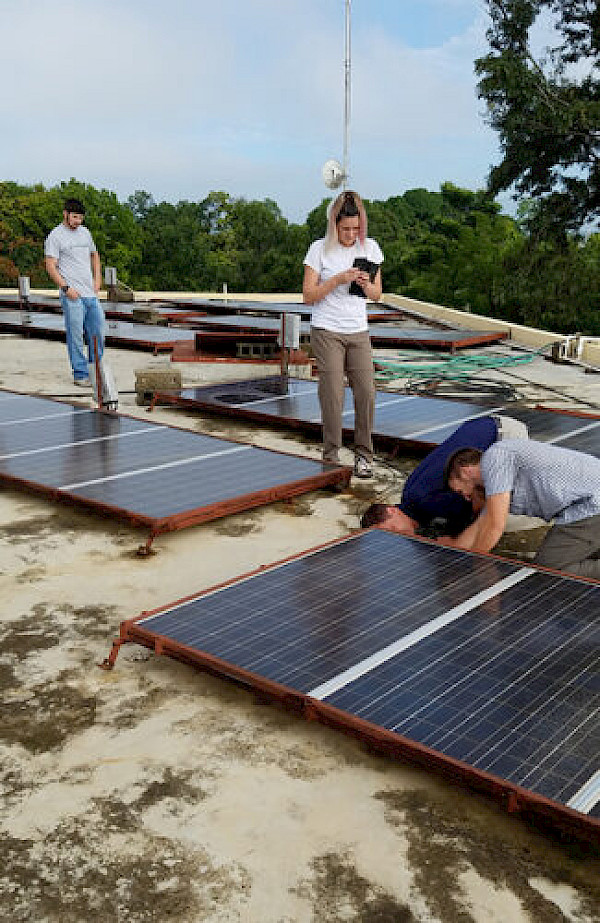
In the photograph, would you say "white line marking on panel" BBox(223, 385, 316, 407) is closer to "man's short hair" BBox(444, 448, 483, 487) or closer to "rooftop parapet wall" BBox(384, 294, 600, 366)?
"man's short hair" BBox(444, 448, 483, 487)

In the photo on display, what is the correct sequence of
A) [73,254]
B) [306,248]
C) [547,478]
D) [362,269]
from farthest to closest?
[306,248], [73,254], [362,269], [547,478]

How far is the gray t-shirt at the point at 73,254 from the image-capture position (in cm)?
986

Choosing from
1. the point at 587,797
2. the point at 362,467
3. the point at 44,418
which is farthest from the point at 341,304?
the point at 587,797

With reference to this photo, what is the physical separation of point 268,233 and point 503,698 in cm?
7659

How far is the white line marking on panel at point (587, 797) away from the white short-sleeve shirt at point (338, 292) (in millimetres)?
4540

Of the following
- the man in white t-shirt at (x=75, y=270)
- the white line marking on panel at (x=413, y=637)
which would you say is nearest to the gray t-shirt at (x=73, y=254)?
the man in white t-shirt at (x=75, y=270)

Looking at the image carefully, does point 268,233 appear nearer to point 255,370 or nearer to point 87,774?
point 255,370

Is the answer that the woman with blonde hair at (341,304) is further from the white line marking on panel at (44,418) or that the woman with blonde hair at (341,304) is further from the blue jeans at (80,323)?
the blue jeans at (80,323)

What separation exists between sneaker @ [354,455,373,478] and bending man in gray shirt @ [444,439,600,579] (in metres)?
2.48

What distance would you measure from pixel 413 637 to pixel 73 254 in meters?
7.80

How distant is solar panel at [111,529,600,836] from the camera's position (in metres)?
2.76

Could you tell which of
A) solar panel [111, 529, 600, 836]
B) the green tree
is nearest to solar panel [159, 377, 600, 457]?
solar panel [111, 529, 600, 836]

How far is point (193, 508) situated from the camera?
5449mm

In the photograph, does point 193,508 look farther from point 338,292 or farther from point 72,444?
point 338,292
